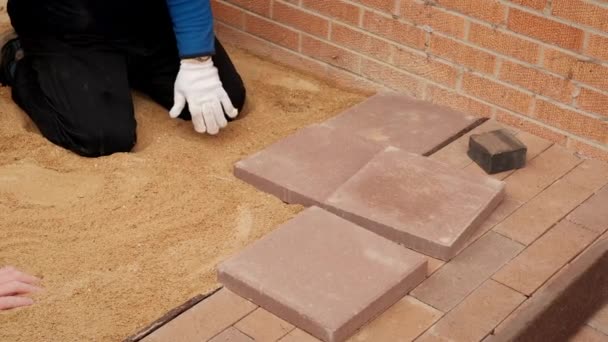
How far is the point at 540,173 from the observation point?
3.12m

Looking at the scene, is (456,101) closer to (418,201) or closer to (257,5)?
(418,201)

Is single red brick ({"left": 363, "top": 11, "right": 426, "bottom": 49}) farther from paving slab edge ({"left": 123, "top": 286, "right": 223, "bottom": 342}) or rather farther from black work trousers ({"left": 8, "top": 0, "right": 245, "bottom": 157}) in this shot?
paving slab edge ({"left": 123, "top": 286, "right": 223, "bottom": 342})

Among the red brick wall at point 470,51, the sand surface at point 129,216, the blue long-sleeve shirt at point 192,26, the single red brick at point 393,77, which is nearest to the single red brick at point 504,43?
the red brick wall at point 470,51

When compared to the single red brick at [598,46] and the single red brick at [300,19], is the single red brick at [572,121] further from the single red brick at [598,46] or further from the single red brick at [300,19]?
the single red brick at [300,19]

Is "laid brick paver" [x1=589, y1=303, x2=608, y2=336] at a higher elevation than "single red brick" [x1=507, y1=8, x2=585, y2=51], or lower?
lower

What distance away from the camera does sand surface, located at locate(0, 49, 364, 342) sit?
8.14 ft

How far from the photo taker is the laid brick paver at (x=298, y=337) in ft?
7.75

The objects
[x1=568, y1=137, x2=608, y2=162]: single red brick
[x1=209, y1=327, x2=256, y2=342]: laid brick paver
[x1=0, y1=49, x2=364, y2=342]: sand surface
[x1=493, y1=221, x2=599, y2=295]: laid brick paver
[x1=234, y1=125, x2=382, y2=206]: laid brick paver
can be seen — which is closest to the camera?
[x1=209, y1=327, x2=256, y2=342]: laid brick paver

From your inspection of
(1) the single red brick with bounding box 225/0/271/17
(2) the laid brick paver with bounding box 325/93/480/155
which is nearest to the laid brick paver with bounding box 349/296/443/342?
(2) the laid brick paver with bounding box 325/93/480/155

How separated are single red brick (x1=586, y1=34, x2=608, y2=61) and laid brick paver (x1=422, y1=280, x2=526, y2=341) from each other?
3.10ft

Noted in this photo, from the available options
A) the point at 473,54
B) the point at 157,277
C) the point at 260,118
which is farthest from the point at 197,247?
the point at 473,54

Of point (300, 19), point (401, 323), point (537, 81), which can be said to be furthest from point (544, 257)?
point (300, 19)

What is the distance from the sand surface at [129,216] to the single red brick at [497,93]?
556 millimetres

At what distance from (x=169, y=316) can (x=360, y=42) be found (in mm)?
1659
